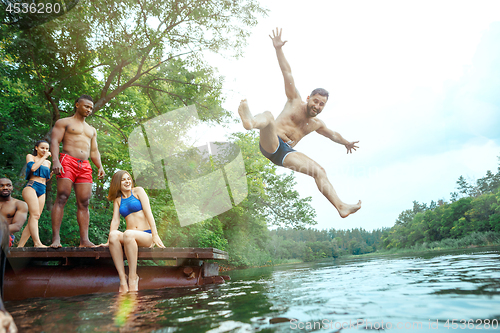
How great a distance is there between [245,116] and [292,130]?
3.52 ft

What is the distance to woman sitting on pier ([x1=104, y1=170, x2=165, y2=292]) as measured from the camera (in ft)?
13.4

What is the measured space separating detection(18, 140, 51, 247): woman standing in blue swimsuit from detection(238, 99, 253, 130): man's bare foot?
342cm

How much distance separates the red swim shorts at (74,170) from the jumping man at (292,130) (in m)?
2.85

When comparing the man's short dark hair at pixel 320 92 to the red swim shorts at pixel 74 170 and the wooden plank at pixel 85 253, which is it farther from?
the red swim shorts at pixel 74 170

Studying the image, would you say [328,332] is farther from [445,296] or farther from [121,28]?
[121,28]

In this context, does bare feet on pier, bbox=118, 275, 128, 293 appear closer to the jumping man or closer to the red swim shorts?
the red swim shorts

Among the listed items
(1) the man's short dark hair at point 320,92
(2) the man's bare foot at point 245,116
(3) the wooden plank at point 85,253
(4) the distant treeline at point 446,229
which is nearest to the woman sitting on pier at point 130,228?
(3) the wooden plank at point 85,253

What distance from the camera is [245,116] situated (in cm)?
387

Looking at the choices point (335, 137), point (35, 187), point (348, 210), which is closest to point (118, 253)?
point (35, 187)

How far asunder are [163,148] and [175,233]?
15.0ft

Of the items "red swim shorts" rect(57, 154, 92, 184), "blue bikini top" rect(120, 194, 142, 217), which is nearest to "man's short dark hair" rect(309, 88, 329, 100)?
"blue bikini top" rect(120, 194, 142, 217)

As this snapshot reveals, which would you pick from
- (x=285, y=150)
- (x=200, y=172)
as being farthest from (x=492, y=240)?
(x=285, y=150)

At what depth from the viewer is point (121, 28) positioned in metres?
10.6

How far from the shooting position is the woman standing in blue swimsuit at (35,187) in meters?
4.89
